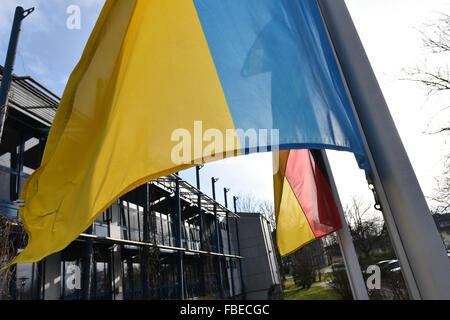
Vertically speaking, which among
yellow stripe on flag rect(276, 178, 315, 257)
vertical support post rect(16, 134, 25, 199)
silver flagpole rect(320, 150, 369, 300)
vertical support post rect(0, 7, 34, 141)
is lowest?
silver flagpole rect(320, 150, 369, 300)

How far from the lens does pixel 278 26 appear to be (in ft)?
5.53

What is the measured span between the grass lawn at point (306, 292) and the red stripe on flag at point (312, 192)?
42.6 ft

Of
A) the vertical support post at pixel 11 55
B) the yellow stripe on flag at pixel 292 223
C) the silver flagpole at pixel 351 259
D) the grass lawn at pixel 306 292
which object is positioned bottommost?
the grass lawn at pixel 306 292

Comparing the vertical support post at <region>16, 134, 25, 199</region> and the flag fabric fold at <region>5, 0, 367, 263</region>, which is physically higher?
the vertical support post at <region>16, 134, 25, 199</region>

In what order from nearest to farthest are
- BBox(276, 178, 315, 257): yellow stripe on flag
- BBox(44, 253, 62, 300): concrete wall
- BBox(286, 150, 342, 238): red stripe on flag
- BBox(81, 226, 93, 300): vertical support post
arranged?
1. BBox(286, 150, 342, 238): red stripe on flag
2. BBox(276, 178, 315, 257): yellow stripe on flag
3. BBox(81, 226, 93, 300): vertical support post
4. BBox(44, 253, 62, 300): concrete wall

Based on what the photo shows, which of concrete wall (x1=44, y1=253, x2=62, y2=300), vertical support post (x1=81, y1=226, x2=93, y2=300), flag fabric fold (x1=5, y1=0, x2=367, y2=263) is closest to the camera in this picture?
flag fabric fold (x1=5, y1=0, x2=367, y2=263)

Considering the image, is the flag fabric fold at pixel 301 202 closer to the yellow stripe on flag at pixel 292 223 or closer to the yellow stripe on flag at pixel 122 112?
the yellow stripe on flag at pixel 292 223

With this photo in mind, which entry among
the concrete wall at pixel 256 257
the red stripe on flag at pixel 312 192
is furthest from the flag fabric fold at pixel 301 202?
the concrete wall at pixel 256 257

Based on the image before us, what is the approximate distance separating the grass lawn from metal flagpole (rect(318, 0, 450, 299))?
51.9 feet

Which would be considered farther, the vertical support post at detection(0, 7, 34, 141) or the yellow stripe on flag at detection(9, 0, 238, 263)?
the vertical support post at detection(0, 7, 34, 141)

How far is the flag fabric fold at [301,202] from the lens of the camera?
149 inches

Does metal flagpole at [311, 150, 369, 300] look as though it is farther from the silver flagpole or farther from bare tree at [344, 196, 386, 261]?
bare tree at [344, 196, 386, 261]

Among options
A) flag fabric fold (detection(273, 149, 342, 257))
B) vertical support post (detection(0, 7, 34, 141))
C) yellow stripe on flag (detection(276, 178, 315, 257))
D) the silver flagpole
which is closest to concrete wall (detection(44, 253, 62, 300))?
vertical support post (detection(0, 7, 34, 141))

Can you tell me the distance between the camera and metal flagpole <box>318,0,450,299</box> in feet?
3.68
